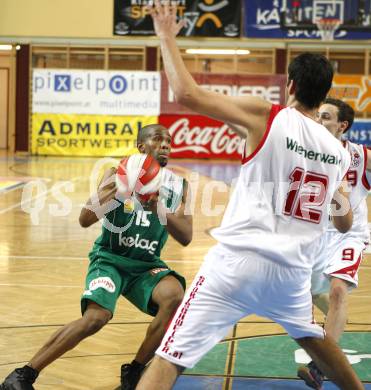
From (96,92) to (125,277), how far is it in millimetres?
19365

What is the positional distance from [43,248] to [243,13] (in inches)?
632

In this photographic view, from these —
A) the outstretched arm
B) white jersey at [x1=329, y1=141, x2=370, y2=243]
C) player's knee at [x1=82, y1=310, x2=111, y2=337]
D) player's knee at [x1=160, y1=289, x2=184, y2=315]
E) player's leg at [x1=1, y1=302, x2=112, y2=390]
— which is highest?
the outstretched arm

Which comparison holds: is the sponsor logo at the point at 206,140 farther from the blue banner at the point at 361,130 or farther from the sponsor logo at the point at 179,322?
the sponsor logo at the point at 179,322

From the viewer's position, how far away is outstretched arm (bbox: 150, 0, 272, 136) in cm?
317

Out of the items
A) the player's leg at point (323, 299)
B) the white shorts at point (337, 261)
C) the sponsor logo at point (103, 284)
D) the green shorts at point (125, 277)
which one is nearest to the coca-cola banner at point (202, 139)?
the player's leg at point (323, 299)

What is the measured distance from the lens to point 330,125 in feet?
16.8

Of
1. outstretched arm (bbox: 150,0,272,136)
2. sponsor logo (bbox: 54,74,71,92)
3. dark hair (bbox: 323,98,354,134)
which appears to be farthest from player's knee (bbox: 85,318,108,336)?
sponsor logo (bbox: 54,74,71,92)

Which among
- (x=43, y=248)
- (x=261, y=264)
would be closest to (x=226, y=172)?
(x=43, y=248)

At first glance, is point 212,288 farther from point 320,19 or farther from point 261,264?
point 320,19

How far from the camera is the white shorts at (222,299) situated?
11.0 feet

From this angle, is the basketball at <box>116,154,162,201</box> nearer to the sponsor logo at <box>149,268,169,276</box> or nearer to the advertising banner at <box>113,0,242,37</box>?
the sponsor logo at <box>149,268,169,276</box>

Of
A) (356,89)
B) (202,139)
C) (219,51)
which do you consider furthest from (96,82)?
(356,89)

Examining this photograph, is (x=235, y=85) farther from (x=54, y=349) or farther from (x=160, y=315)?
(x=54, y=349)

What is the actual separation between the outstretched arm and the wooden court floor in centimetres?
210
